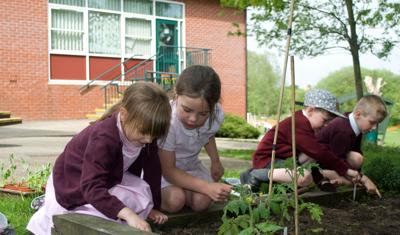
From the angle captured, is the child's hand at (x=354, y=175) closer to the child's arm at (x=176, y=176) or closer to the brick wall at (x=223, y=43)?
the child's arm at (x=176, y=176)

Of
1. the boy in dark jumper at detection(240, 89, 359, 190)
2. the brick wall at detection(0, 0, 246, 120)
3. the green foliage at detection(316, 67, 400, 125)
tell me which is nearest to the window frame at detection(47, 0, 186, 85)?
the brick wall at detection(0, 0, 246, 120)

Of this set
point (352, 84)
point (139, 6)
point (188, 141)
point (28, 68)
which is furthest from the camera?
point (352, 84)

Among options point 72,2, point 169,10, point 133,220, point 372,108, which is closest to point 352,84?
point 169,10

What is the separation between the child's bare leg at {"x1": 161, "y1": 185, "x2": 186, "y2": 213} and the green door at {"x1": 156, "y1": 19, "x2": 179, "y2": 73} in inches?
608

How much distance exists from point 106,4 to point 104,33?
95 centimetres

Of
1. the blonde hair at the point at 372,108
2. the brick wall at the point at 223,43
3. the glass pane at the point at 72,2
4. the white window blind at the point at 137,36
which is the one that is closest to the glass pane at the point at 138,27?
the white window blind at the point at 137,36

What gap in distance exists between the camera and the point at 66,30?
1645 cm

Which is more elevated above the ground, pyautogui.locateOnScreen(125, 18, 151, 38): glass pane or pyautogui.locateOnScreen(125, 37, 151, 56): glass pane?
pyautogui.locateOnScreen(125, 18, 151, 38): glass pane

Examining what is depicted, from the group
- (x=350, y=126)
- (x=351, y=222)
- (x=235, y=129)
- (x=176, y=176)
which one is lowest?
(x=235, y=129)

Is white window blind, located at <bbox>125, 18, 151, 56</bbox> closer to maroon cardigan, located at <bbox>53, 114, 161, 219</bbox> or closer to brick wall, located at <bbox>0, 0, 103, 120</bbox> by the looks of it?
brick wall, located at <bbox>0, 0, 103, 120</bbox>

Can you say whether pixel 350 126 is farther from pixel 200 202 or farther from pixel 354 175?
pixel 200 202

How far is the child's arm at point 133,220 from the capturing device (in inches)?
99.0

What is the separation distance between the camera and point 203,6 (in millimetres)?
19891

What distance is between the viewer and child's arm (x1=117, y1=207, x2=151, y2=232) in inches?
99.0
